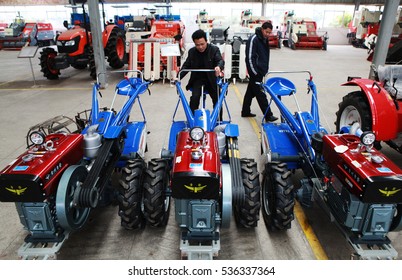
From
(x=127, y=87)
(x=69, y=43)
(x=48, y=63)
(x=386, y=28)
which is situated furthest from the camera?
(x=48, y=63)

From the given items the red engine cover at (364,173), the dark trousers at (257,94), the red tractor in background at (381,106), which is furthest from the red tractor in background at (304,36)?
the red engine cover at (364,173)

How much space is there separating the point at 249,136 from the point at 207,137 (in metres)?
2.43

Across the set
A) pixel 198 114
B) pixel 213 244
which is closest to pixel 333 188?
pixel 213 244

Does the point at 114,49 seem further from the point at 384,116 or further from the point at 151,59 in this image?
the point at 384,116

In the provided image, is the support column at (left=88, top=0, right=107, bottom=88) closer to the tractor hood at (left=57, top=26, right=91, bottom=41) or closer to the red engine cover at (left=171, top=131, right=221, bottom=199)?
the tractor hood at (left=57, top=26, right=91, bottom=41)

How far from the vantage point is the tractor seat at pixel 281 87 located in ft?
13.2

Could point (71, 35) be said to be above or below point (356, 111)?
above

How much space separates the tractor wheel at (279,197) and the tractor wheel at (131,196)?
3.90 feet

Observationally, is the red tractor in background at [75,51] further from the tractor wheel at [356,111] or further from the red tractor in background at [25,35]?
the red tractor in background at [25,35]

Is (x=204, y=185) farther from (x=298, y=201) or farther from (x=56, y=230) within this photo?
(x=298, y=201)

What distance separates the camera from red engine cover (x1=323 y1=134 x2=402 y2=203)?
6.57ft

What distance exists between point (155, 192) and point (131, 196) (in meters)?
0.21

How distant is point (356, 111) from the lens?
4184 mm

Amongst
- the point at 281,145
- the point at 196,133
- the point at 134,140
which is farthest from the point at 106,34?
the point at 196,133
